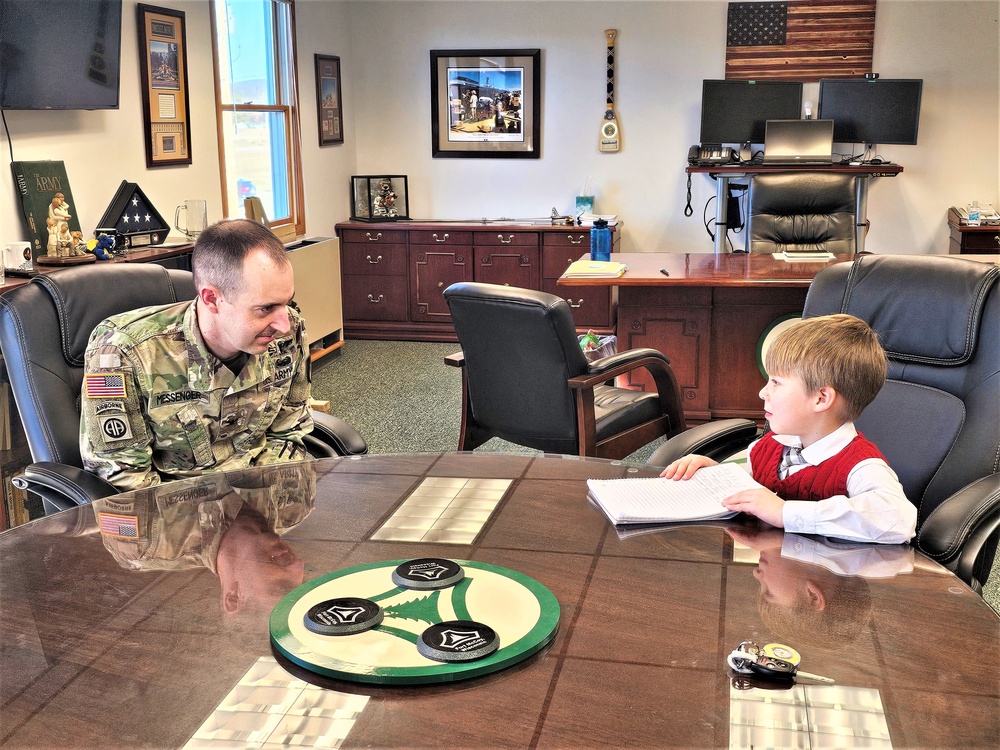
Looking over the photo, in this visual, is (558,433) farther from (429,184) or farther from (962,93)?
(962,93)

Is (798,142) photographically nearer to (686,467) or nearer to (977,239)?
(977,239)

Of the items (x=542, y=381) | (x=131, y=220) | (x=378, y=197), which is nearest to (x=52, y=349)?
(x=542, y=381)

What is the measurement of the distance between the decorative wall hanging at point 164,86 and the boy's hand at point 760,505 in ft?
12.0

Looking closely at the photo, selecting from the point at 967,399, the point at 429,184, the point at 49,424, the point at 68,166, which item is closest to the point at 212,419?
the point at 49,424

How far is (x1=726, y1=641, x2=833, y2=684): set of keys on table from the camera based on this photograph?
42.6 inches

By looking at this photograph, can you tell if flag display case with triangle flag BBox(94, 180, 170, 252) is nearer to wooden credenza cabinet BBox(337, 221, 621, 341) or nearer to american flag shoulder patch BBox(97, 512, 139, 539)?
wooden credenza cabinet BBox(337, 221, 621, 341)

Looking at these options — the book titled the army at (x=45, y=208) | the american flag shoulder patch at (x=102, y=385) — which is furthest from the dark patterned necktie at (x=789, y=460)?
the book titled the army at (x=45, y=208)

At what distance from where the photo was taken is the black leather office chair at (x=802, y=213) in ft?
15.6

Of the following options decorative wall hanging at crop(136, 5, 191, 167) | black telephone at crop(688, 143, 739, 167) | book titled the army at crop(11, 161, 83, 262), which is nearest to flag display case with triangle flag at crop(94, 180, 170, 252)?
book titled the army at crop(11, 161, 83, 262)

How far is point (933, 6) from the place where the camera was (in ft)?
20.2

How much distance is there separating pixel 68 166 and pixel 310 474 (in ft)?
8.66

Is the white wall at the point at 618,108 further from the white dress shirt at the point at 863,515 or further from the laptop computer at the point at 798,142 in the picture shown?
the white dress shirt at the point at 863,515

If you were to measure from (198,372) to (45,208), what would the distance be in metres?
2.03

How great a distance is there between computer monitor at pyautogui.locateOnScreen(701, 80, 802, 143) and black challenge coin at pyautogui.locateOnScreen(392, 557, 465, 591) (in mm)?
5417
